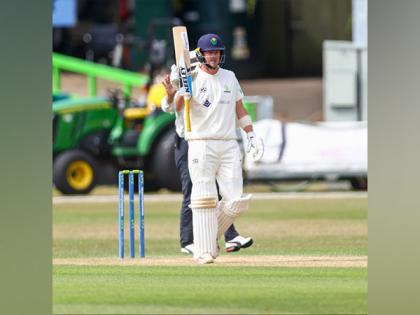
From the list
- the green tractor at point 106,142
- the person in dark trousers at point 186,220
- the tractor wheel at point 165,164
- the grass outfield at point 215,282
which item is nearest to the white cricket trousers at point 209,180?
the grass outfield at point 215,282

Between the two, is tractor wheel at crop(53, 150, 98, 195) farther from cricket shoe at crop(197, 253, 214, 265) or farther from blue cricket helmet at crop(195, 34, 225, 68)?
blue cricket helmet at crop(195, 34, 225, 68)

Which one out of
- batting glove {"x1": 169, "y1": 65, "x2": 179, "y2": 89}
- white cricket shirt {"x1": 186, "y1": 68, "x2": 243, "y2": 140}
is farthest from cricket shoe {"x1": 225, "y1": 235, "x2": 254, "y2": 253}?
batting glove {"x1": 169, "y1": 65, "x2": 179, "y2": 89}

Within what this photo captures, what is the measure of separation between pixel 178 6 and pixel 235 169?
24.8 m

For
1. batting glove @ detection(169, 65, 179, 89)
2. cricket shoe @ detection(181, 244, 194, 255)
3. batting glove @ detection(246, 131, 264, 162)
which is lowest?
cricket shoe @ detection(181, 244, 194, 255)

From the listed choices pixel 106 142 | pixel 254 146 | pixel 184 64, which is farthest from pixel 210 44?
pixel 106 142

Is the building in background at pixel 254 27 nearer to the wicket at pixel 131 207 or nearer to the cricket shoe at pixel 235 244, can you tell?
the cricket shoe at pixel 235 244

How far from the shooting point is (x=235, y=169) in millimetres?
10820

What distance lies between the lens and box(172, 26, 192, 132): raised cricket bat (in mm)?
10586

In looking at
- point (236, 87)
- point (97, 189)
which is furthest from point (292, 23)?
point (236, 87)

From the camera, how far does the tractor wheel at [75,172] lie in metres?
22.3

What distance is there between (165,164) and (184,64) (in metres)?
11.2

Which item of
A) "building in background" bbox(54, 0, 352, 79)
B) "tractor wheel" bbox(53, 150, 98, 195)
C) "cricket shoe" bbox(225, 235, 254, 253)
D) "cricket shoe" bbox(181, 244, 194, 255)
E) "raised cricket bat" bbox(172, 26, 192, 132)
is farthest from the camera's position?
"building in background" bbox(54, 0, 352, 79)

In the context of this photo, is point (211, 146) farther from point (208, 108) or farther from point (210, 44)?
point (210, 44)
